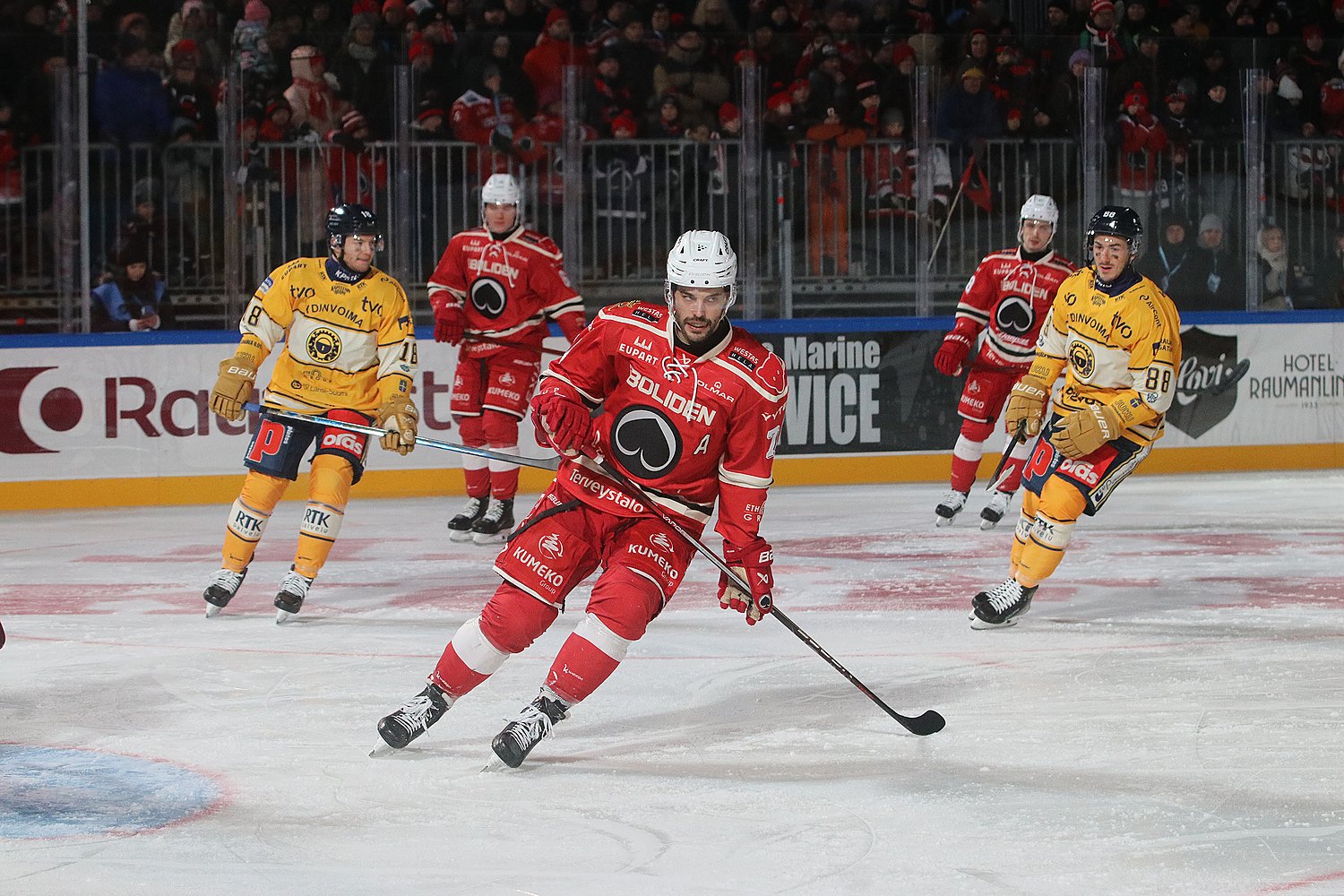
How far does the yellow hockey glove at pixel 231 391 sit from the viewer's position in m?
5.45

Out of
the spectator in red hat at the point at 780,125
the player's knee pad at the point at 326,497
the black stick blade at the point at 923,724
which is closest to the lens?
the black stick blade at the point at 923,724

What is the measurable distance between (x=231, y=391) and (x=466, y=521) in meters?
2.37

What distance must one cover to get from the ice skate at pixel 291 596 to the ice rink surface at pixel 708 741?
0.15ft

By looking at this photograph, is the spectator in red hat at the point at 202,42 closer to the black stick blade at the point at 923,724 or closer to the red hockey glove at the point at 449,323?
the red hockey glove at the point at 449,323

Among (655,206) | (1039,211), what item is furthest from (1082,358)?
(655,206)

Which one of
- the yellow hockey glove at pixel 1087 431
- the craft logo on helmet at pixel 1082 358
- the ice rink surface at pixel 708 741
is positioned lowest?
the ice rink surface at pixel 708 741

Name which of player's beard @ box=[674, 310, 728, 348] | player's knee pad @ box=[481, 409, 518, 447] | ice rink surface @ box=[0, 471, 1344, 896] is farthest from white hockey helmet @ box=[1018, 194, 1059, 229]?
player's beard @ box=[674, 310, 728, 348]

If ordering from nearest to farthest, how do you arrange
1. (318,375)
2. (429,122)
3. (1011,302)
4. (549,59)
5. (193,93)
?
1. (318,375)
2. (1011,302)
3. (193,93)
4. (429,122)
5. (549,59)

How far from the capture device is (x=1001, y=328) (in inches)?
323

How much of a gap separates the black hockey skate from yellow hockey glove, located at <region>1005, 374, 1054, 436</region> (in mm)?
2236

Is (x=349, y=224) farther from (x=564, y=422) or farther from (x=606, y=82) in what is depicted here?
(x=606, y=82)

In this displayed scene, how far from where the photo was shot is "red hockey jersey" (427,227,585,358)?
304 inches

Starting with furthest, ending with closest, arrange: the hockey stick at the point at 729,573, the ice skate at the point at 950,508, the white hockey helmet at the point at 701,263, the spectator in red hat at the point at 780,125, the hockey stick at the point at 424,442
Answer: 1. the spectator in red hat at the point at 780,125
2. the ice skate at the point at 950,508
3. the hockey stick at the point at 424,442
4. the hockey stick at the point at 729,573
5. the white hockey helmet at the point at 701,263

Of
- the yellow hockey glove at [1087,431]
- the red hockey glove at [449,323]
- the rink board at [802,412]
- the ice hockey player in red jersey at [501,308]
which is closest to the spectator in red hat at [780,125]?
the rink board at [802,412]
